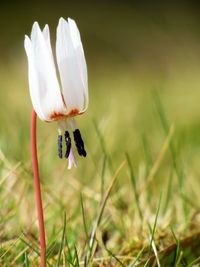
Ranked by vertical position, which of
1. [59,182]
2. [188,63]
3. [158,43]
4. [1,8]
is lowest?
[59,182]

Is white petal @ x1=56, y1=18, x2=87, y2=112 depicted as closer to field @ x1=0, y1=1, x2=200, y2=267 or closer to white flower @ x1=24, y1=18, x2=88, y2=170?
white flower @ x1=24, y1=18, x2=88, y2=170


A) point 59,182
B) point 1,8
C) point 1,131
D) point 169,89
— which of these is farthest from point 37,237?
point 1,8

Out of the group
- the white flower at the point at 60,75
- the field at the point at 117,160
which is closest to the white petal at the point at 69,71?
the white flower at the point at 60,75

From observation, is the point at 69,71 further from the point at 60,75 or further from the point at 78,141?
the point at 78,141

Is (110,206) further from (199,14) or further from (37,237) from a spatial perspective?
(199,14)

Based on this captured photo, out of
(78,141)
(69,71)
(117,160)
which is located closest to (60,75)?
(69,71)

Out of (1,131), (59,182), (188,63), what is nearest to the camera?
(59,182)
